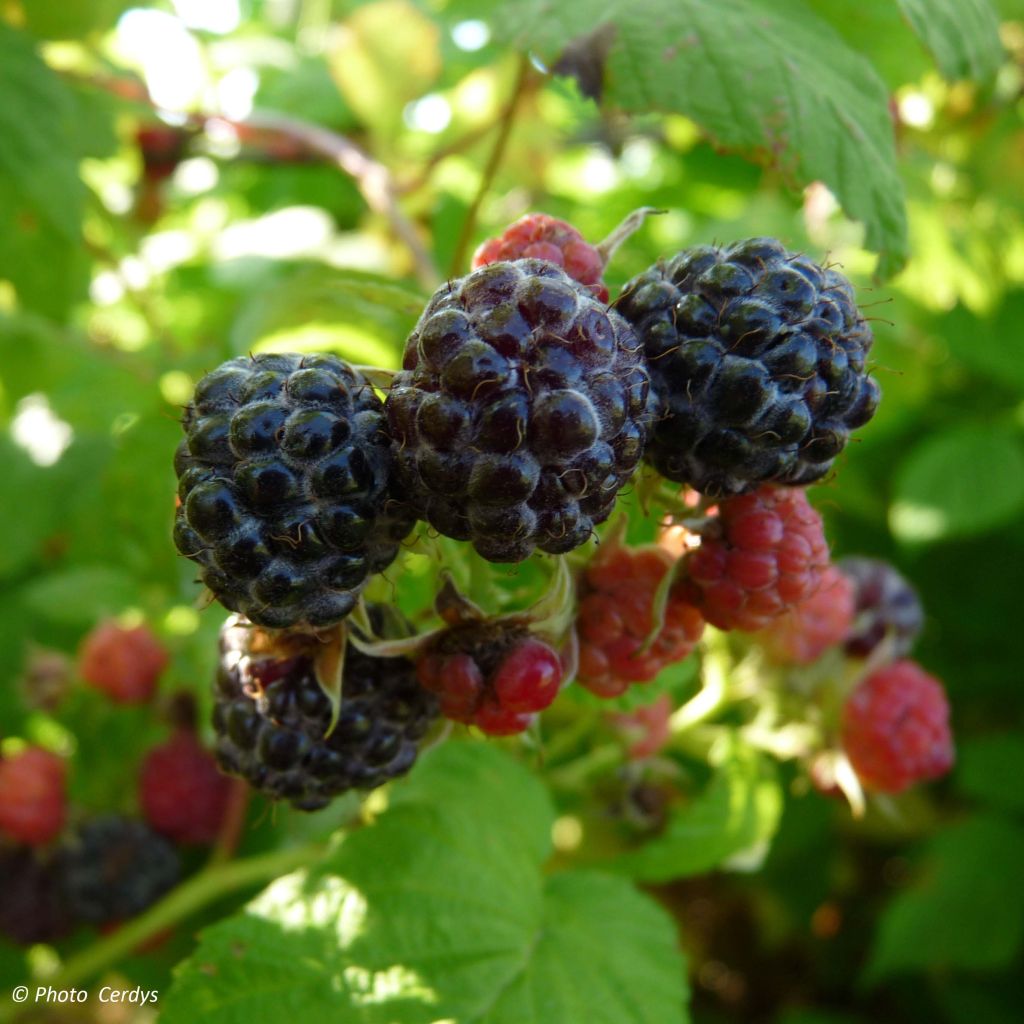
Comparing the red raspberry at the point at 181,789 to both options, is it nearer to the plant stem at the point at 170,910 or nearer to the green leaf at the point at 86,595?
the plant stem at the point at 170,910

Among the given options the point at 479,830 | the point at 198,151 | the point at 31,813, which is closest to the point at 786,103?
the point at 479,830

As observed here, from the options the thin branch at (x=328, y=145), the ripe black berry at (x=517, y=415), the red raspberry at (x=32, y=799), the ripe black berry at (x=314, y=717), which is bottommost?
the red raspberry at (x=32, y=799)

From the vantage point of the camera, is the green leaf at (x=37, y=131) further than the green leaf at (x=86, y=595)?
No

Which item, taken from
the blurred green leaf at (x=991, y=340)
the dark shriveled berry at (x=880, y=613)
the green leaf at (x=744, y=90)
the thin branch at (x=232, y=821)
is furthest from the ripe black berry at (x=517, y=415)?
the blurred green leaf at (x=991, y=340)

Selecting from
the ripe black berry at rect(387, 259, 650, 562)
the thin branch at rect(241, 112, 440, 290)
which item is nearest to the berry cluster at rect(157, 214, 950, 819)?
the ripe black berry at rect(387, 259, 650, 562)

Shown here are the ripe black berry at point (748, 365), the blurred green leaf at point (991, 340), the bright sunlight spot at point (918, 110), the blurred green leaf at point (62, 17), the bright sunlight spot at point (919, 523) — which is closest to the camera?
the ripe black berry at point (748, 365)

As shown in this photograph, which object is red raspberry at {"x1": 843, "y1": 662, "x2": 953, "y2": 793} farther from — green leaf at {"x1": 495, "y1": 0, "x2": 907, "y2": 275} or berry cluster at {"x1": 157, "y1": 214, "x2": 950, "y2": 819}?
green leaf at {"x1": 495, "y1": 0, "x2": 907, "y2": 275}

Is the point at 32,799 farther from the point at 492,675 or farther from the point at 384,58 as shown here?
the point at 384,58
